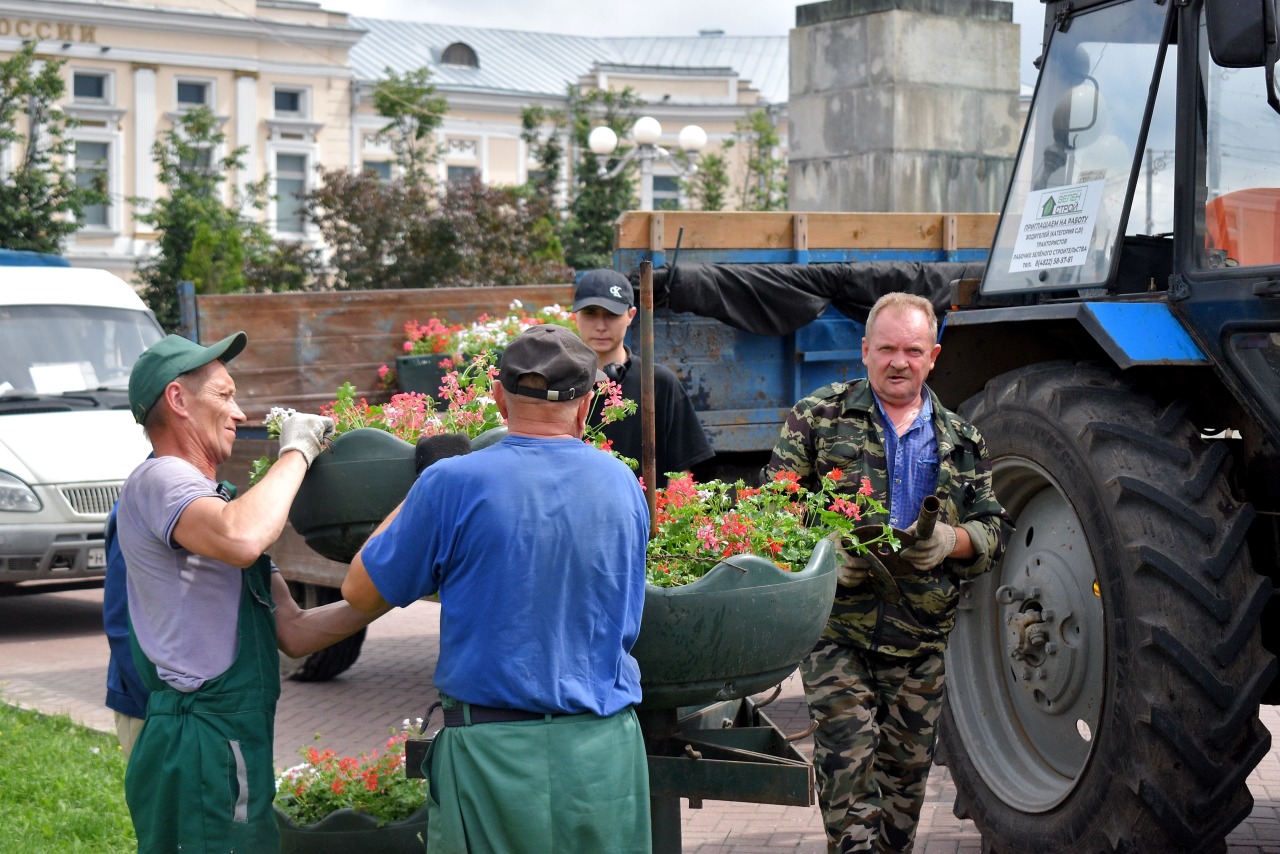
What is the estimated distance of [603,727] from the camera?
123 inches

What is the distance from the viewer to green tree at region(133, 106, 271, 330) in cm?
2984

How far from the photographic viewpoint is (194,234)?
31.8m

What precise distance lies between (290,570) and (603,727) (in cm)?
542

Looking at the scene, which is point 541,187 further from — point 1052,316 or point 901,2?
point 1052,316

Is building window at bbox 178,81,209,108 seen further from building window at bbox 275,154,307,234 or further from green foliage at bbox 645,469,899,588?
green foliage at bbox 645,469,899,588

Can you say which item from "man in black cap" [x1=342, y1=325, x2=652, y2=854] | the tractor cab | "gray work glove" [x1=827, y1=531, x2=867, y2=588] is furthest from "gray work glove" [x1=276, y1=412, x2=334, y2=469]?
the tractor cab

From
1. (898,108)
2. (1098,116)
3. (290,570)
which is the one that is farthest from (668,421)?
(898,108)

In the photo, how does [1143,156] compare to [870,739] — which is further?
[1143,156]

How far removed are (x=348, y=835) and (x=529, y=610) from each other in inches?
53.1

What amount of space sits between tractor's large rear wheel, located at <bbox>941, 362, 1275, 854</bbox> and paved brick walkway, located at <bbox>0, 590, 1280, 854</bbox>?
0.54m

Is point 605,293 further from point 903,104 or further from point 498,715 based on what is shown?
point 903,104

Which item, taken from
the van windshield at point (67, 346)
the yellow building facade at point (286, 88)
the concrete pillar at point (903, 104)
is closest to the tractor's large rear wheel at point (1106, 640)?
the van windshield at point (67, 346)

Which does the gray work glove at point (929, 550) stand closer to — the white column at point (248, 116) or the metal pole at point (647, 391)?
the metal pole at point (647, 391)

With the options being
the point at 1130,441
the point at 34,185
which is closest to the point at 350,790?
the point at 1130,441
